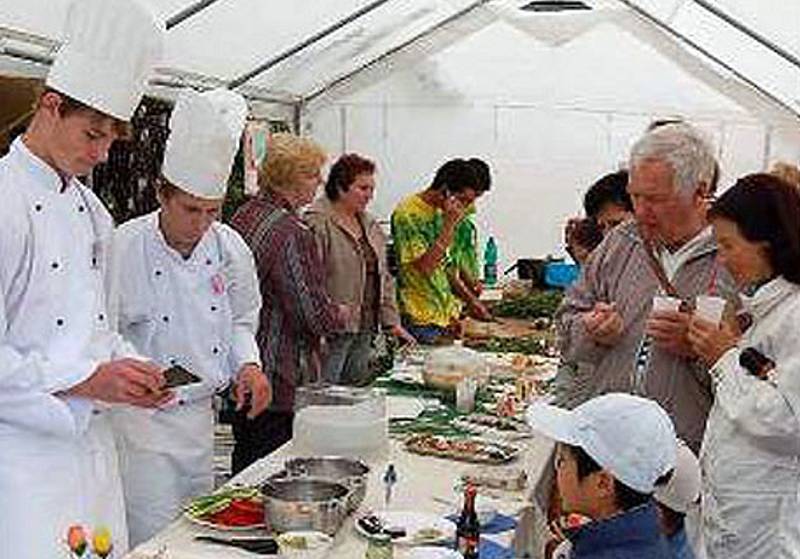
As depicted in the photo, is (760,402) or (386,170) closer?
(760,402)

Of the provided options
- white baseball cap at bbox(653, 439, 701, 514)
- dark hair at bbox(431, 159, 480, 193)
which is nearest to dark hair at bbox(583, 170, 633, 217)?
dark hair at bbox(431, 159, 480, 193)

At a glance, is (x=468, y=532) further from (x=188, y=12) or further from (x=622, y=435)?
(x=188, y=12)

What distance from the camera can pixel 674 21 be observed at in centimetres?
664

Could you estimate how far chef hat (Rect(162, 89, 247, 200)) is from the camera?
2.44m

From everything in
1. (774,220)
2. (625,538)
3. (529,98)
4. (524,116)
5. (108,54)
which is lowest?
(625,538)

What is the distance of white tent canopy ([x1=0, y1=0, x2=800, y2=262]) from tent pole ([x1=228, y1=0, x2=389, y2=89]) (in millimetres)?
677

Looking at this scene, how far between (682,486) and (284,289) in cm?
168

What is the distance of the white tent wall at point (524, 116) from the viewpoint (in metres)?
7.27

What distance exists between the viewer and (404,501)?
225 centimetres

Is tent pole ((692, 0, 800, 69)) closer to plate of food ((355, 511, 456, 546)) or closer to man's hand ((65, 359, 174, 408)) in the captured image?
plate of food ((355, 511, 456, 546))

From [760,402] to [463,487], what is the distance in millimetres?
629

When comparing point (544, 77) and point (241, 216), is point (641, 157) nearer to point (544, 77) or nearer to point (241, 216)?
point (241, 216)

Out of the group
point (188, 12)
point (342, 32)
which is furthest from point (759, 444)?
point (342, 32)

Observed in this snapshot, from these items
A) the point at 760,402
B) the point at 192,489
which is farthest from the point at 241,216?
the point at 760,402
